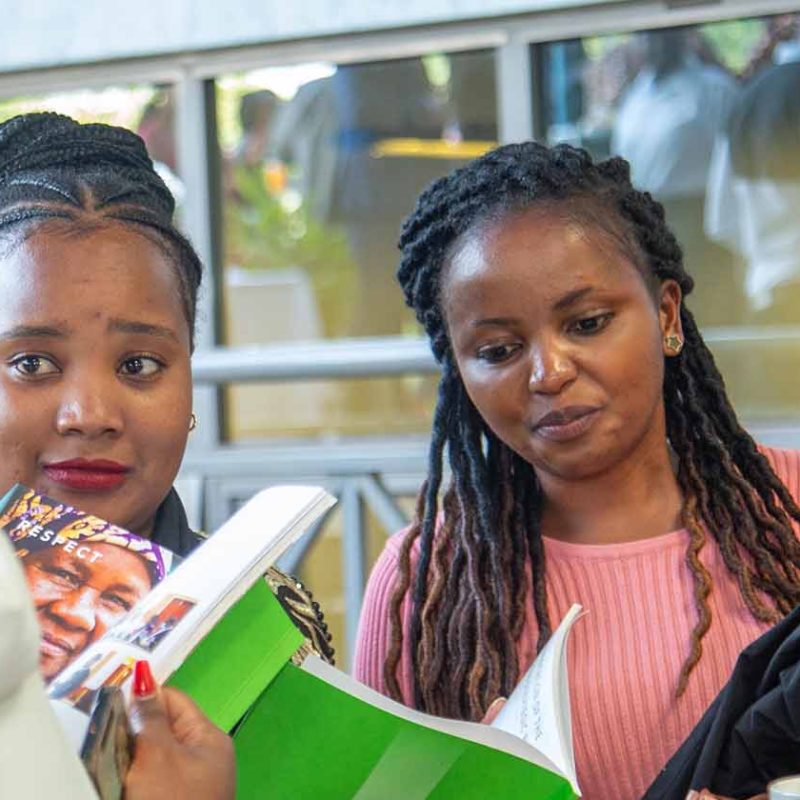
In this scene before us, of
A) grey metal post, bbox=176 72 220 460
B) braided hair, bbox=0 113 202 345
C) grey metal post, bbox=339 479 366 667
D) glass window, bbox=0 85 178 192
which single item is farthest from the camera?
glass window, bbox=0 85 178 192

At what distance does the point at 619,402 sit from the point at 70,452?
78 cm

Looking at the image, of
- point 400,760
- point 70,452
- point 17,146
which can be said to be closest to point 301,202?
point 17,146

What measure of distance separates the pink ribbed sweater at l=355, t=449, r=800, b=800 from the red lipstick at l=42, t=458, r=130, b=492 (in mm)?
699

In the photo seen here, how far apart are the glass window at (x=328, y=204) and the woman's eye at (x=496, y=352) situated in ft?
7.09

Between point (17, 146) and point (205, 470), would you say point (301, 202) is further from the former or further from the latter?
point (17, 146)

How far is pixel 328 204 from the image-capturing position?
4473mm

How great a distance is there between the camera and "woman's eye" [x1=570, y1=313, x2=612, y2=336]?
196cm

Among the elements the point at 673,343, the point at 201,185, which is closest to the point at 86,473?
the point at 673,343

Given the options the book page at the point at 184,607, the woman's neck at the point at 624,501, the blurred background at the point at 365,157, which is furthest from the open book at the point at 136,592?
the blurred background at the point at 365,157

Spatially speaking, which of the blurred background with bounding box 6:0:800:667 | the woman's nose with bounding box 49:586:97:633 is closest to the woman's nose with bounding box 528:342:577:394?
the woman's nose with bounding box 49:586:97:633

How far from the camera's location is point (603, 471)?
2041 mm

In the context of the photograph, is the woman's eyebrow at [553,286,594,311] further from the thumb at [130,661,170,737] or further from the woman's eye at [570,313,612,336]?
the thumb at [130,661,170,737]

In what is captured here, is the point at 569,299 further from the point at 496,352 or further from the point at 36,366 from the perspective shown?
the point at 36,366

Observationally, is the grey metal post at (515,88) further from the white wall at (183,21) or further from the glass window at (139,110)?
the glass window at (139,110)
